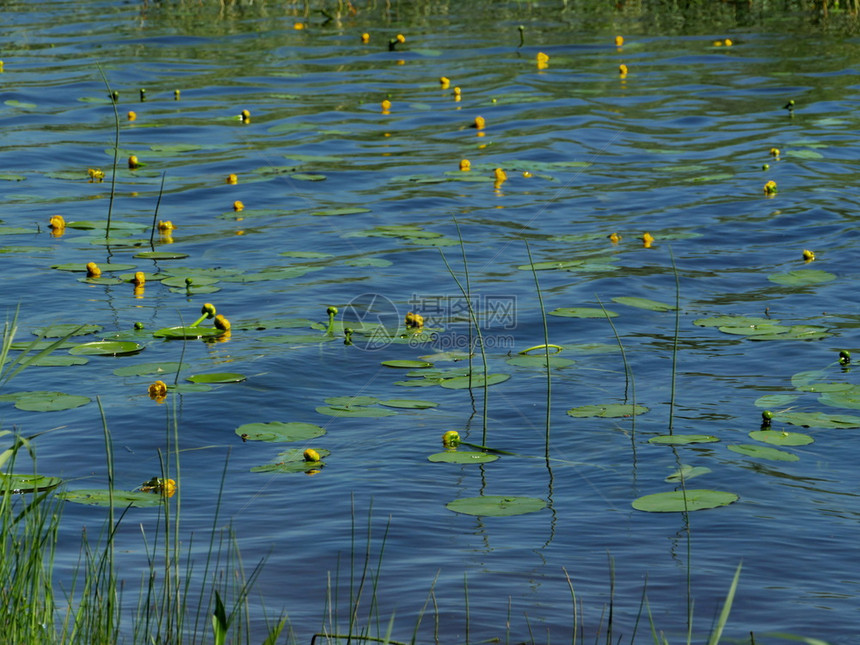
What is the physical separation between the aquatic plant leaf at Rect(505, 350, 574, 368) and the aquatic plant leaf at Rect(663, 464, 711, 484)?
1400mm

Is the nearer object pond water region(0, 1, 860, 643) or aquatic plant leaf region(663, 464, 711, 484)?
pond water region(0, 1, 860, 643)

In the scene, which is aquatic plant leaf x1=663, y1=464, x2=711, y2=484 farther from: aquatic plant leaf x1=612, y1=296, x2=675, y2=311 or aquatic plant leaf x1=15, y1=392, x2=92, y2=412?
aquatic plant leaf x1=15, y1=392, x2=92, y2=412

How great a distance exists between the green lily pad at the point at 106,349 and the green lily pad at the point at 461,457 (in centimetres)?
211

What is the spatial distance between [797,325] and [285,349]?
10.2 feet

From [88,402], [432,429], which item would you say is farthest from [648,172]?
[88,402]

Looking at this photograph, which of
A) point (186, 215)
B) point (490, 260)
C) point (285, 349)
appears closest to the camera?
point (285, 349)

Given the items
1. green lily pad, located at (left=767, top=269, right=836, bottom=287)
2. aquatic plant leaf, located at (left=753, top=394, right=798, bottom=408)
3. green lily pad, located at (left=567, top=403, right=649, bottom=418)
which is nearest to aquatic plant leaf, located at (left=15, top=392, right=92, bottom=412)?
green lily pad, located at (left=567, top=403, right=649, bottom=418)

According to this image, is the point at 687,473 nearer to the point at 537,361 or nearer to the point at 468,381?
the point at 468,381

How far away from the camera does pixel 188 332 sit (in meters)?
6.48

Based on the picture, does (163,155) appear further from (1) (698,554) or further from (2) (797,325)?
(1) (698,554)

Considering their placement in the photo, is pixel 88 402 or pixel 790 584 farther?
pixel 88 402

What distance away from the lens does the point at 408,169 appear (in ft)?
35.6

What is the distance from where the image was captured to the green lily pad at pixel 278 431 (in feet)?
17.3

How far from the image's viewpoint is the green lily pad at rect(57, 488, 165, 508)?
4.40 meters
